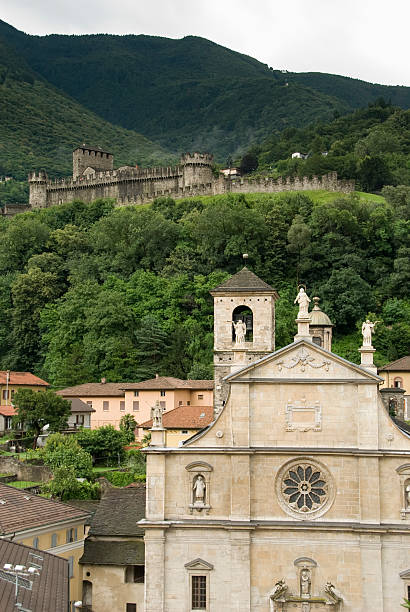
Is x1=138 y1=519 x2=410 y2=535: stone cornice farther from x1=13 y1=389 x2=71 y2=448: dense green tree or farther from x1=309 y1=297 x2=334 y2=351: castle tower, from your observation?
x1=13 y1=389 x2=71 y2=448: dense green tree

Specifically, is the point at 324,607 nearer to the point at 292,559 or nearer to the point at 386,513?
the point at 292,559

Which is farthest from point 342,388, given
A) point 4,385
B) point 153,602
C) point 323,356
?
point 4,385

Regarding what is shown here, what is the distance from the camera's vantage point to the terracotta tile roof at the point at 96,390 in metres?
76.6

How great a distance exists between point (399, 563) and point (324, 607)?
324 centimetres

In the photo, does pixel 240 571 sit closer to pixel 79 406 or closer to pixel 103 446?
pixel 103 446

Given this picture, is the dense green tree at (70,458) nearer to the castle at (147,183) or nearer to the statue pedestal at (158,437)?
the statue pedestal at (158,437)

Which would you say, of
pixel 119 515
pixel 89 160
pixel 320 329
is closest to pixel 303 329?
pixel 119 515

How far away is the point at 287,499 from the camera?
3503 centimetres

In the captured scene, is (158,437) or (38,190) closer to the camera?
Result: (158,437)

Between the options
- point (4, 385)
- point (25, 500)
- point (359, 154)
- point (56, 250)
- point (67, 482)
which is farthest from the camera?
point (359, 154)

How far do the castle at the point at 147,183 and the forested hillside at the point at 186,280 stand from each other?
21.8ft

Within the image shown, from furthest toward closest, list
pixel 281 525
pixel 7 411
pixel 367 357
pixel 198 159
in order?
pixel 198 159 < pixel 7 411 < pixel 367 357 < pixel 281 525

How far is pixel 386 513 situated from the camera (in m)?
34.2

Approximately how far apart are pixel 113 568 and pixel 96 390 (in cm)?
3949
